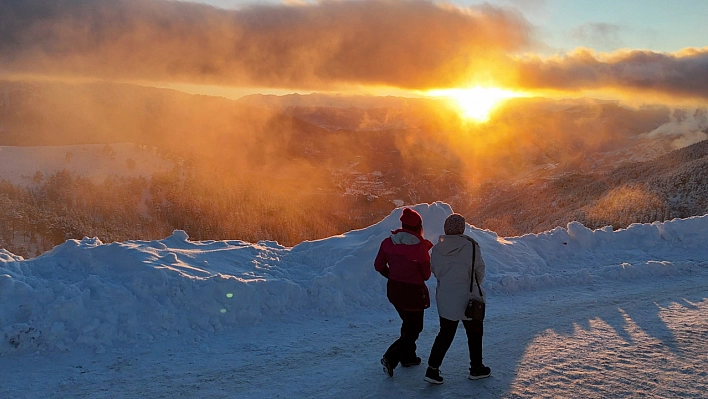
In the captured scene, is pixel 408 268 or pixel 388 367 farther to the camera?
pixel 388 367

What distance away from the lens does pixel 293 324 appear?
23.8ft

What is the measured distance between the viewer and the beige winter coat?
16.3ft

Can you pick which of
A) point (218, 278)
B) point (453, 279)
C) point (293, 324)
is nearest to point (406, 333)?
point (453, 279)

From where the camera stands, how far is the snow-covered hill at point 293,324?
534 centimetres

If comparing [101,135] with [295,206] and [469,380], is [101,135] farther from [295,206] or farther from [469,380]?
[469,380]

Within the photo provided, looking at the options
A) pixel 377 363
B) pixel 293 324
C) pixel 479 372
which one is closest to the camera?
pixel 479 372

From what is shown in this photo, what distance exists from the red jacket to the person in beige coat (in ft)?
0.41

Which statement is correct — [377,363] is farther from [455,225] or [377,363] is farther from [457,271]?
Result: [455,225]

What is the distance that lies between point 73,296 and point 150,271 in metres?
1.06

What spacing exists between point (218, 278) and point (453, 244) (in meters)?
4.10

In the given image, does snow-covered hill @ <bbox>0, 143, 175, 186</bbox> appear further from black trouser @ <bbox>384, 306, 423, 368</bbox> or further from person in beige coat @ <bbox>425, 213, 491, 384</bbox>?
person in beige coat @ <bbox>425, 213, 491, 384</bbox>

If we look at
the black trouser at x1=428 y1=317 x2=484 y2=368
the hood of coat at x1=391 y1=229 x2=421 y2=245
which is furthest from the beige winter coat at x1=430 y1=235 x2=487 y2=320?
the hood of coat at x1=391 y1=229 x2=421 y2=245

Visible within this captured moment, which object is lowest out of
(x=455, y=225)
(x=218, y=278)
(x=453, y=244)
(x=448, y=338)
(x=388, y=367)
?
(x=388, y=367)

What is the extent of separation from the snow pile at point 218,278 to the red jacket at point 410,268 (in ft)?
8.91
